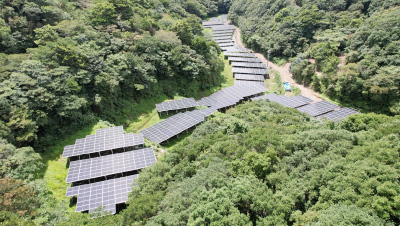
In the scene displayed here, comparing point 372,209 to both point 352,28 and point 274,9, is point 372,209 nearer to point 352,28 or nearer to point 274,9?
point 352,28

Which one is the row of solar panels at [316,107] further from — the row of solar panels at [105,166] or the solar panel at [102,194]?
the solar panel at [102,194]

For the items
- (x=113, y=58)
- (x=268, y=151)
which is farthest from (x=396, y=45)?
(x=113, y=58)

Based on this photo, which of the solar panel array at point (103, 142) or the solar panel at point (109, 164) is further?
the solar panel array at point (103, 142)

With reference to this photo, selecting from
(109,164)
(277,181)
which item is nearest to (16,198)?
(109,164)

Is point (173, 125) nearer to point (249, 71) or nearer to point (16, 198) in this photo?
point (16, 198)

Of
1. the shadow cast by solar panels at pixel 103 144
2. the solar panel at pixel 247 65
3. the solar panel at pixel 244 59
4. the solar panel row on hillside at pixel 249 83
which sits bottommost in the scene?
the shadow cast by solar panels at pixel 103 144

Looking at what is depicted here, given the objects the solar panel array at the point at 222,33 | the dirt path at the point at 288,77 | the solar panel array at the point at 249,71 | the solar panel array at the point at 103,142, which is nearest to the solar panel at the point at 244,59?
the dirt path at the point at 288,77

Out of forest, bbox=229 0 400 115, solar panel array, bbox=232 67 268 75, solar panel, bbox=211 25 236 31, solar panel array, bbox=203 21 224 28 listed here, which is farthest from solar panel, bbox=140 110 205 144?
solar panel array, bbox=203 21 224 28
